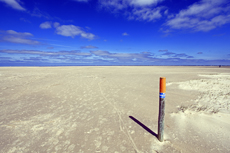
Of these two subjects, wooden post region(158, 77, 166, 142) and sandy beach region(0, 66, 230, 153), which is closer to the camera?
wooden post region(158, 77, 166, 142)

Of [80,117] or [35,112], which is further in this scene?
[35,112]

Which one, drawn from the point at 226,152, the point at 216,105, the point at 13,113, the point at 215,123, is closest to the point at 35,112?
the point at 13,113

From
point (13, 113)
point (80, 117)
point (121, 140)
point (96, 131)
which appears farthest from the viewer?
point (13, 113)

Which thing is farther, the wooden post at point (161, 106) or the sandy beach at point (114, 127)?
the sandy beach at point (114, 127)

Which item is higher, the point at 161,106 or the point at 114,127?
the point at 161,106

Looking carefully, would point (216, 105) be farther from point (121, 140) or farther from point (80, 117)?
point (80, 117)

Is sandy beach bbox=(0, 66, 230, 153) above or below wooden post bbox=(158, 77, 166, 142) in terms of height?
below

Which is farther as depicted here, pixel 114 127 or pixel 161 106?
pixel 114 127

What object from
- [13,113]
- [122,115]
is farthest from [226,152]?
[13,113]

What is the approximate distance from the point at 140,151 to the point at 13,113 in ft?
20.0

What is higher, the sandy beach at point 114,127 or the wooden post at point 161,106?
the wooden post at point 161,106

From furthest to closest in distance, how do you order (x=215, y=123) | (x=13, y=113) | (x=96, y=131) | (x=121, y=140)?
1. (x=13, y=113)
2. (x=215, y=123)
3. (x=96, y=131)
4. (x=121, y=140)

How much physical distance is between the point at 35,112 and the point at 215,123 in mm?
7792

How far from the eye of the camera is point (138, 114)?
215 inches
